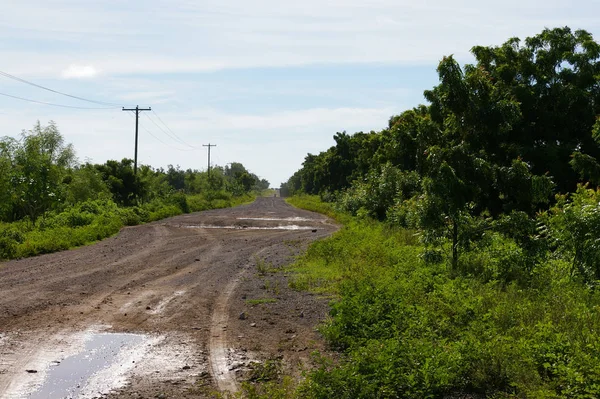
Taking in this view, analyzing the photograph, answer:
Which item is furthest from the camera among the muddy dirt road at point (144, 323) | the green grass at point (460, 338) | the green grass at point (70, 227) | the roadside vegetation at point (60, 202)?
the roadside vegetation at point (60, 202)

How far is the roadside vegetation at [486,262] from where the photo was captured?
6.26 metres

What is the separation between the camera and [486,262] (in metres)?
12.8

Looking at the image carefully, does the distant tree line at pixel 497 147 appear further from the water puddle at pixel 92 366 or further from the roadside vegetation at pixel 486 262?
the water puddle at pixel 92 366

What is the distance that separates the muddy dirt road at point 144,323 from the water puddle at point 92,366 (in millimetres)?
14

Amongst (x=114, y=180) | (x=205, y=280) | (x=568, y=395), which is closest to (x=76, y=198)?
(x=114, y=180)

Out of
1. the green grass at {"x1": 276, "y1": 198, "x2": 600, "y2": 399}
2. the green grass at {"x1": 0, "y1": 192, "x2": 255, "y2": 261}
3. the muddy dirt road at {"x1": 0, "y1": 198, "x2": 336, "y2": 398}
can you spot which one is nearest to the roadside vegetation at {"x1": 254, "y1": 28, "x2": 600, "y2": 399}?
the green grass at {"x1": 276, "y1": 198, "x2": 600, "y2": 399}

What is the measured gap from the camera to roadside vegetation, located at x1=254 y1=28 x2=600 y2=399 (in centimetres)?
626

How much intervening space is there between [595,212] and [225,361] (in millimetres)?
6972

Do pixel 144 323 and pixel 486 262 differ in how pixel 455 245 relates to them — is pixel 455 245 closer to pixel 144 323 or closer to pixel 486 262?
pixel 486 262

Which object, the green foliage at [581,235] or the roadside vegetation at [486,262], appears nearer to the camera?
the roadside vegetation at [486,262]

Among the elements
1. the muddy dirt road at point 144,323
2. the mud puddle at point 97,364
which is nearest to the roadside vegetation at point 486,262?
the muddy dirt road at point 144,323

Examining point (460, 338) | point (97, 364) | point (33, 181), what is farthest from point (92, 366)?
point (33, 181)

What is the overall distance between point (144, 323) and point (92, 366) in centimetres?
244

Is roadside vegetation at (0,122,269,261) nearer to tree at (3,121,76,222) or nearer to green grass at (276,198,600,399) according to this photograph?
tree at (3,121,76,222)
